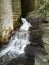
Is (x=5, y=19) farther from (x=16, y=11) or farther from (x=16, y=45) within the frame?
(x=16, y=45)

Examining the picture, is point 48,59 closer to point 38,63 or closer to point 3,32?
point 38,63

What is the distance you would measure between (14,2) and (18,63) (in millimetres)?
2862

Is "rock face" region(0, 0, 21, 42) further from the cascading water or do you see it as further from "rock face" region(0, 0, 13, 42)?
the cascading water

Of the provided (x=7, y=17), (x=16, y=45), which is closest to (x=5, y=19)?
(x=7, y=17)

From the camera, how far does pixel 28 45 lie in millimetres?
6301

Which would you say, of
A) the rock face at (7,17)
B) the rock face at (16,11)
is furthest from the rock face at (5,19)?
the rock face at (16,11)

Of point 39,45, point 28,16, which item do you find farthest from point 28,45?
point 28,16

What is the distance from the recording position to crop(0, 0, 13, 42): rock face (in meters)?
6.67

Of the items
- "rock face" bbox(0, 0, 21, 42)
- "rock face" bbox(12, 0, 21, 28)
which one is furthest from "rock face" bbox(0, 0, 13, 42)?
"rock face" bbox(12, 0, 21, 28)

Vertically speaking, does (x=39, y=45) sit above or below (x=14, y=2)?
below

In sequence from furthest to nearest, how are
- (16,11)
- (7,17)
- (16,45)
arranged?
1. (16,11)
2. (7,17)
3. (16,45)

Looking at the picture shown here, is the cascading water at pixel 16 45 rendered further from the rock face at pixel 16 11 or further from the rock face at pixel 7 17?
the rock face at pixel 16 11

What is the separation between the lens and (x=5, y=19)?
6766mm

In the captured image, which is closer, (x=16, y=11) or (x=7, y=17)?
(x=7, y=17)
